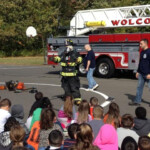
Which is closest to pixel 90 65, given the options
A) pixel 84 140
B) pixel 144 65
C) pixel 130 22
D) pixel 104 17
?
pixel 144 65

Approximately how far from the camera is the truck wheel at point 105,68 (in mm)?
15945

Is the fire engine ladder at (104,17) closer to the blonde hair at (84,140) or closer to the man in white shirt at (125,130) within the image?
the man in white shirt at (125,130)

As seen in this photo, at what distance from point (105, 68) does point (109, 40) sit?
4.32ft

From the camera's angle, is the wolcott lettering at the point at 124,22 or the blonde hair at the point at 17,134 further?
the wolcott lettering at the point at 124,22

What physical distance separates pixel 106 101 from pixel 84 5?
3216cm

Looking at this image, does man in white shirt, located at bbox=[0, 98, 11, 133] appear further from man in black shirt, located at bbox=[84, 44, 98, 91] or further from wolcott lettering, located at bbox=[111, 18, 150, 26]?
wolcott lettering, located at bbox=[111, 18, 150, 26]

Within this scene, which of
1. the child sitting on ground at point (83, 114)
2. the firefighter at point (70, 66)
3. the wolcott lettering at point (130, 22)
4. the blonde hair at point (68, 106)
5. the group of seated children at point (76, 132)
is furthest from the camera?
the wolcott lettering at point (130, 22)

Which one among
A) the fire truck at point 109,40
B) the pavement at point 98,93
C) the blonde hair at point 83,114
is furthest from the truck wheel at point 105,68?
the blonde hair at point 83,114

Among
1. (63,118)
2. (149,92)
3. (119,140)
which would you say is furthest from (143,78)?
(119,140)

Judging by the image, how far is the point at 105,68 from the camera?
16219mm

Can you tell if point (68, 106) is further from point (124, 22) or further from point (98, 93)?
point (124, 22)

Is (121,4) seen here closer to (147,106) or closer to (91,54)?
(91,54)

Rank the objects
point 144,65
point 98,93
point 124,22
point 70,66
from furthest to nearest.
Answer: point 124,22, point 98,93, point 70,66, point 144,65

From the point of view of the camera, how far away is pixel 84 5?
41500mm
